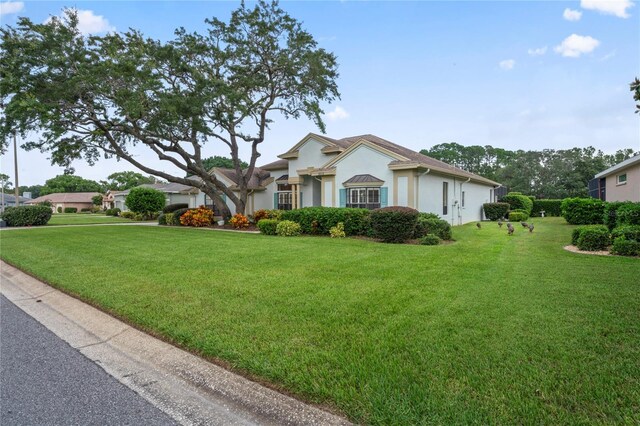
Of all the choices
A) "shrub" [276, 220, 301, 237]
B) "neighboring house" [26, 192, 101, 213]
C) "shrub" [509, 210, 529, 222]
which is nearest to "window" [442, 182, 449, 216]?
"shrub" [276, 220, 301, 237]

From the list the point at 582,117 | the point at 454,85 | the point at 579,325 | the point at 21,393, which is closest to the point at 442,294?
the point at 579,325

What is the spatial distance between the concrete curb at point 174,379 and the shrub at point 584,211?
2095 cm

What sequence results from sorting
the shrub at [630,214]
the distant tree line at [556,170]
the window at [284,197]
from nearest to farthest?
the shrub at [630,214] → the window at [284,197] → the distant tree line at [556,170]

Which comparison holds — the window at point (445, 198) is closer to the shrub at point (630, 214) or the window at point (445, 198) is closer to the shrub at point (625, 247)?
the shrub at point (630, 214)

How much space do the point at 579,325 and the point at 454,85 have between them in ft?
45.8

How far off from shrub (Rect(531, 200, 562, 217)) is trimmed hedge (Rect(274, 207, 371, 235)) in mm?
24762

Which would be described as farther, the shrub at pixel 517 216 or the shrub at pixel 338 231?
the shrub at pixel 517 216

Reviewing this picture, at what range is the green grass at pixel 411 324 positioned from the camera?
2510 millimetres

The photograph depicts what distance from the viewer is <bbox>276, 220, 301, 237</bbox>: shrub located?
553 inches

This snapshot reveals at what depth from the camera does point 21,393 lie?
289 cm

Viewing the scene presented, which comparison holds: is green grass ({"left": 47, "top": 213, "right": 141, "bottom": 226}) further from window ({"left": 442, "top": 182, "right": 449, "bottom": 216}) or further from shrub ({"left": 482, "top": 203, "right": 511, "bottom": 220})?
shrub ({"left": 482, "top": 203, "right": 511, "bottom": 220})

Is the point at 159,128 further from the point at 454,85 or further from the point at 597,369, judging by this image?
the point at 597,369

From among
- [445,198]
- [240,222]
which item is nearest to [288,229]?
[240,222]

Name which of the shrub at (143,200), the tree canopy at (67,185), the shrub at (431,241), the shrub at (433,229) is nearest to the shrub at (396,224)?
the shrub at (433,229)
